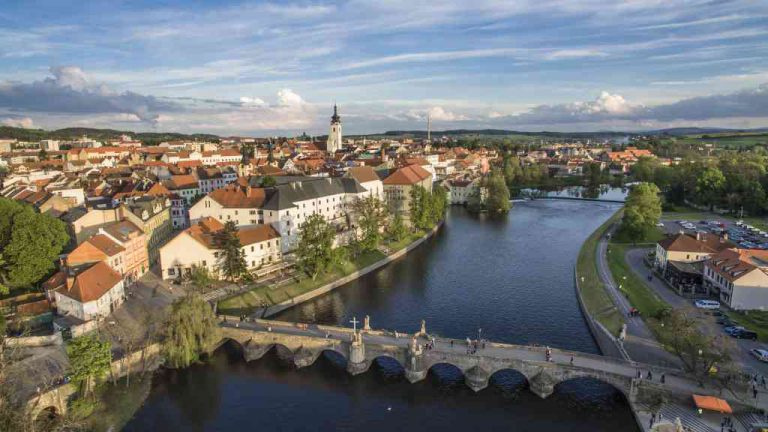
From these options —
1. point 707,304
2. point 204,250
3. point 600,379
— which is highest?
point 204,250

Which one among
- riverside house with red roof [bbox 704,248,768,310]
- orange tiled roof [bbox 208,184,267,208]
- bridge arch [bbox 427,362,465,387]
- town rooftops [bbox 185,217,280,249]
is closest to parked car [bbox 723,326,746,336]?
riverside house with red roof [bbox 704,248,768,310]

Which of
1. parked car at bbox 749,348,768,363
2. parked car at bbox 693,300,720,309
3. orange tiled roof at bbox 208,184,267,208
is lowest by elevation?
parked car at bbox 749,348,768,363

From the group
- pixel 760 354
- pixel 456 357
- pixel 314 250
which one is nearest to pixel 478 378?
pixel 456 357

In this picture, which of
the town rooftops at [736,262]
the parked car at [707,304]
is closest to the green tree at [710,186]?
the town rooftops at [736,262]

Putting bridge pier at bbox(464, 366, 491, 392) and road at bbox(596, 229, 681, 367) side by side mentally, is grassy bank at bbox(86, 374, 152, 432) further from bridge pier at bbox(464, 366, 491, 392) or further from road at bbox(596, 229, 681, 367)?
road at bbox(596, 229, 681, 367)

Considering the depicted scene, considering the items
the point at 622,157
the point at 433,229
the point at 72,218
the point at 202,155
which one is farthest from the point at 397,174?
the point at 622,157

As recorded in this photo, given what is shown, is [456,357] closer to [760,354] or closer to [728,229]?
[760,354]
